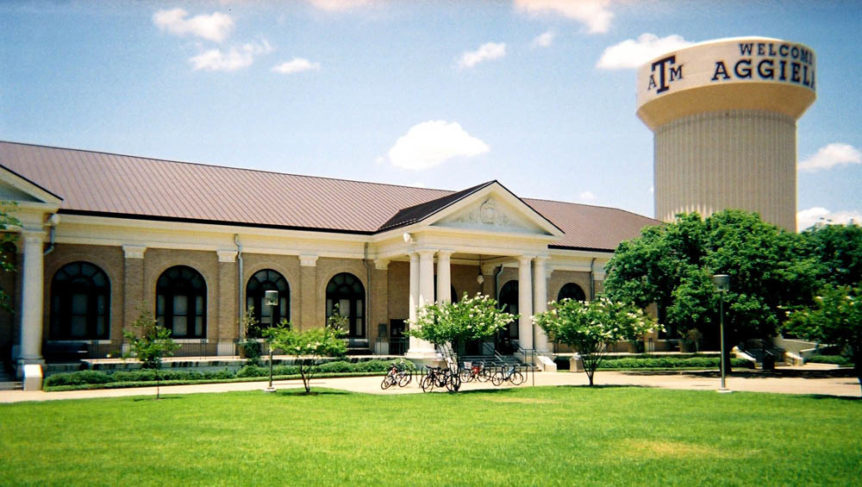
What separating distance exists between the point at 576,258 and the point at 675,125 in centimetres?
1923

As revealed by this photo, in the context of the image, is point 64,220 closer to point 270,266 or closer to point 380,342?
point 270,266

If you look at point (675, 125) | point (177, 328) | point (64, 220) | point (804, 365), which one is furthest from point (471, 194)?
point (675, 125)

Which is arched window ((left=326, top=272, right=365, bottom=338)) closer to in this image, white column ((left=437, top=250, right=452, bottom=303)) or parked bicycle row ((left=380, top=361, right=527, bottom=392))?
white column ((left=437, top=250, right=452, bottom=303))

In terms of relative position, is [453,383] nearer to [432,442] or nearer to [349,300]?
[432,442]

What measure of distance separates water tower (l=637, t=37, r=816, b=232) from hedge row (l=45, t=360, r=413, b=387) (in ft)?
109

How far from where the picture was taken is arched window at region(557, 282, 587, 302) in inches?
1747

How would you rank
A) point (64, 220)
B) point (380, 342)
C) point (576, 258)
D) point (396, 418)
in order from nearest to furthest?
point (396, 418) → point (64, 220) → point (380, 342) → point (576, 258)

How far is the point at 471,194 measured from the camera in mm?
35344

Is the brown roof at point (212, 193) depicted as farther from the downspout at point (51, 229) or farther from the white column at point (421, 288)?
the white column at point (421, 288)

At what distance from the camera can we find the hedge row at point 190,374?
2655 centimetres

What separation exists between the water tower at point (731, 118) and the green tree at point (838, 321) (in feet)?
114

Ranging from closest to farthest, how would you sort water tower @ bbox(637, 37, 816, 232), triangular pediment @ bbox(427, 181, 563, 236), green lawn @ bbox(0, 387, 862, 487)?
1. green lawn @ bbox(0, 387, 862, 487)
2. triangular pediment @ bbox(427, 181, 563, 236)
3. water tower @ bbox(637, 37, 816, 232)

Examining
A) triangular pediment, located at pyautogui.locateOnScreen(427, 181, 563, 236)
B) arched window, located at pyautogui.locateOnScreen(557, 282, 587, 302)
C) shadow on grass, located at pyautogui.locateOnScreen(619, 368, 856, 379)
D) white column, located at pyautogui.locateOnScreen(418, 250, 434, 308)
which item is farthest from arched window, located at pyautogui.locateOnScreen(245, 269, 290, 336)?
shadow on grass, located at pyautogui.locateOnScreen(619, 368, 856, 379)

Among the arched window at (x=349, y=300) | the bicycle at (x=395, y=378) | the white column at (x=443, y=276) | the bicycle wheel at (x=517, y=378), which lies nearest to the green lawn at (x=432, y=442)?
the bicycle at (x=395, y=378)
